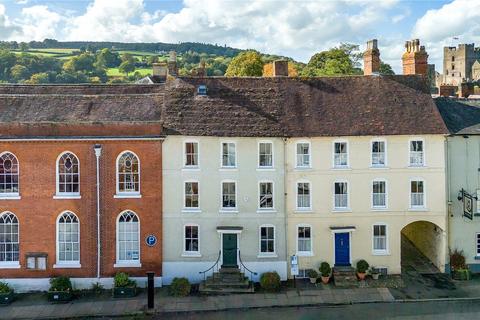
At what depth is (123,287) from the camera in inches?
1079

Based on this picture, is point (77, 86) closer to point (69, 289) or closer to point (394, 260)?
point (69, 289)

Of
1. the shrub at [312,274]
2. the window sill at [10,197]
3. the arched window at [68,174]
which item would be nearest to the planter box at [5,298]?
the window sill at [10,197]

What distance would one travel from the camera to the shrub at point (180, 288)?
27.5 metres

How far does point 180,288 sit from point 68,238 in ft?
24.3

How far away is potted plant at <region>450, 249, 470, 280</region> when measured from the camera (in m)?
29.3

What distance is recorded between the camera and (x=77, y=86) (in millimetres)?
32250

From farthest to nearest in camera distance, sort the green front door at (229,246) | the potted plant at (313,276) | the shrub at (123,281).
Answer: the green front door at (229,246), the potted plant at (313,276), the shrub at (123,281)

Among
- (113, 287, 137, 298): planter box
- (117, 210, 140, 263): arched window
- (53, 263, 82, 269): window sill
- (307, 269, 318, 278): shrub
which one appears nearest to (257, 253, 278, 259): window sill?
(307, 269, 318, 278): shrub

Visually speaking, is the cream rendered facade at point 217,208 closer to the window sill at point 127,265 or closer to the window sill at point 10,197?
the window sill at point 127,265

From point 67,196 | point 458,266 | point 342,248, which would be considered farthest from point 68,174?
point 458,266

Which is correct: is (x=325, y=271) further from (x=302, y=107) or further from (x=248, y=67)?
(x=248, y=67)

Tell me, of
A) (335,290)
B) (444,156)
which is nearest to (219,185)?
(335,290)

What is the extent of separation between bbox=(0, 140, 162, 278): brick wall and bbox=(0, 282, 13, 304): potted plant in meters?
1.38

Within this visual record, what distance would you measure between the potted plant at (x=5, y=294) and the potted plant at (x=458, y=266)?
25.8 m
